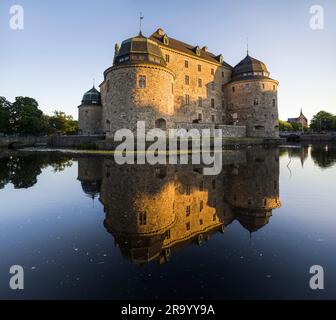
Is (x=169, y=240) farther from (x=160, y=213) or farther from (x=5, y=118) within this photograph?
(x=5, y=118)

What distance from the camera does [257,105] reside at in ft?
155

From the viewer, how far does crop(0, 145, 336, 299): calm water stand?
3904mm

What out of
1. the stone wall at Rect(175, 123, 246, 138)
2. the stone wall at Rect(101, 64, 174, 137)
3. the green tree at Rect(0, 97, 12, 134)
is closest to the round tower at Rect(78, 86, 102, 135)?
the stone wall at Rect(101, 64, 174, 137)

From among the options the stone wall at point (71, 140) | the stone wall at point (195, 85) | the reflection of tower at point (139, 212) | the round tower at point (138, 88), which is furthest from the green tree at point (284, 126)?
the reflection of tower at point (139, 212)

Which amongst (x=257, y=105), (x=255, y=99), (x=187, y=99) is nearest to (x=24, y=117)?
(x=187, y=99)

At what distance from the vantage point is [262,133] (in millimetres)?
47812

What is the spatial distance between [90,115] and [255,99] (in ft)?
114

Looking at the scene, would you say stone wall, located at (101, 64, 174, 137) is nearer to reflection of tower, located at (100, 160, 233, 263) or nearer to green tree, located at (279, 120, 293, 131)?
reflection of tower, located at (100, 160, 233, 263)

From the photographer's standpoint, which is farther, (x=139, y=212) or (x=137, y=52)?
(x=137, y=52)

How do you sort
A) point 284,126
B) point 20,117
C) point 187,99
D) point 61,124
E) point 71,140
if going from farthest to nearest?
point 284,126 → point 61,124 → point 20,117 → point 187,99 → point 71,140

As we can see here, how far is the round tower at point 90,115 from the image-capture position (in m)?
48.2
